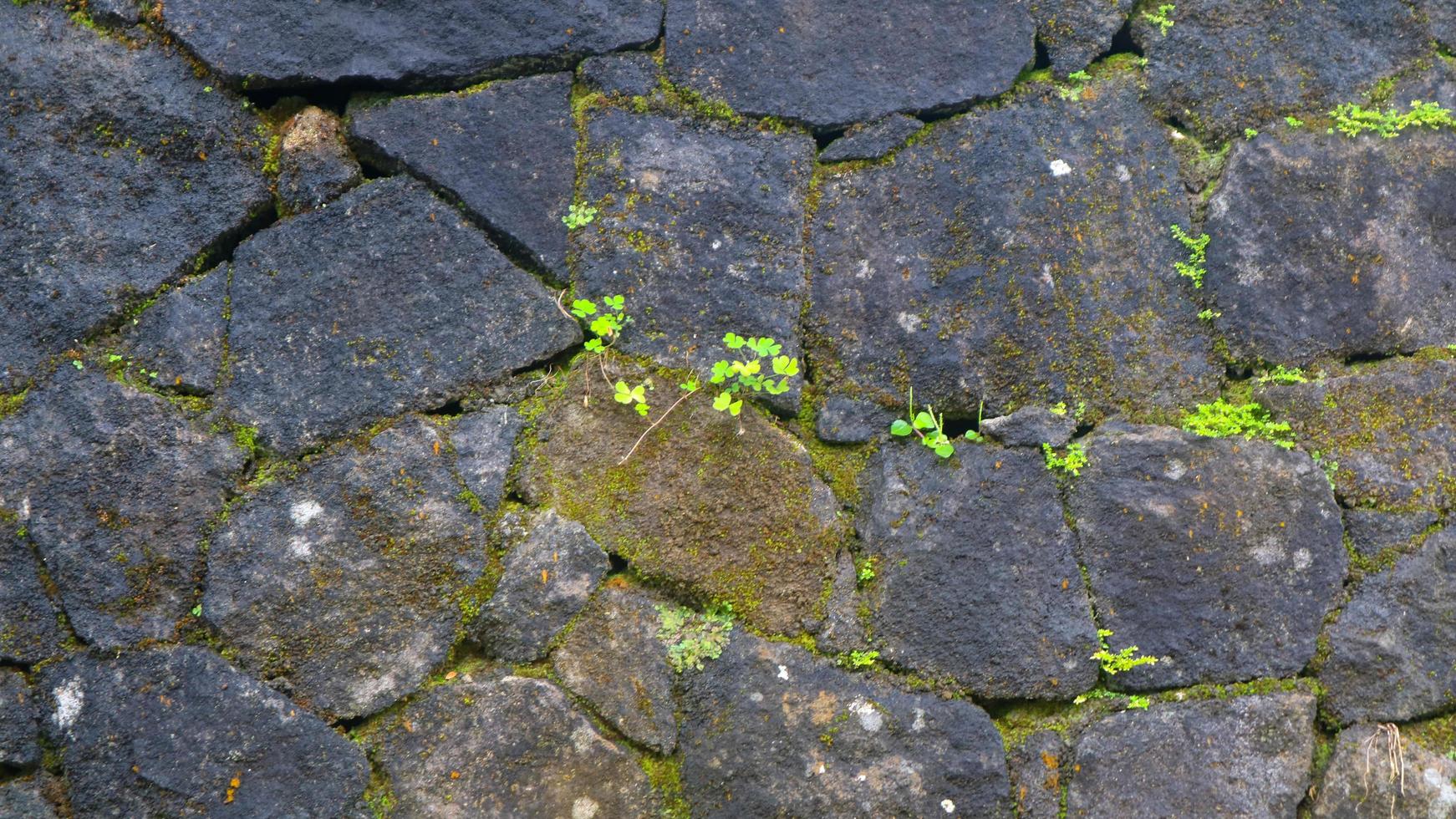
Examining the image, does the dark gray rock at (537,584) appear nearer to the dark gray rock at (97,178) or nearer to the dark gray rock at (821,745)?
the dark gray rock at (821,745)

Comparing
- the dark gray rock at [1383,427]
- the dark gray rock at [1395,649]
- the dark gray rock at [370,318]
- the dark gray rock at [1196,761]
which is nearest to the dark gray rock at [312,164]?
the dark gray rock at [370,318]

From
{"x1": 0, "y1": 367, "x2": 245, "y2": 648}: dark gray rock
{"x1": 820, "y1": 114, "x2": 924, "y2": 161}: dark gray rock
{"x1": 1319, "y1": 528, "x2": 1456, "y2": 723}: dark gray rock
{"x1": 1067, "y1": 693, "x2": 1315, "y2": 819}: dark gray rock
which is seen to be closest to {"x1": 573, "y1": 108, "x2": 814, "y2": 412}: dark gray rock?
{"x1": 820, "y1": 114, "x2": 924, "y2": 161}: dark gray rock

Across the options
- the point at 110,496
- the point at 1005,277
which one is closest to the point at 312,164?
the point at 110,496

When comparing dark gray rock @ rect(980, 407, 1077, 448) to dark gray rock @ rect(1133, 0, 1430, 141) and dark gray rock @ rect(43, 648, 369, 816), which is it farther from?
dark gray rock @ rect(43, 648, 369, 816)

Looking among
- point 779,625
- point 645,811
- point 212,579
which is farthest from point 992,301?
point 212,579

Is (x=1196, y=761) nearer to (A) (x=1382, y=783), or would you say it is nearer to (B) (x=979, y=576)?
(A) (x=1382, y=783)
